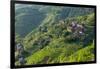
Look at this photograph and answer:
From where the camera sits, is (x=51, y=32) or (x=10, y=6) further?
(x=51, y=32)

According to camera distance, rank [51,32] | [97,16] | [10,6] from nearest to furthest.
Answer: [10,6] < [51,32] < [97,16]

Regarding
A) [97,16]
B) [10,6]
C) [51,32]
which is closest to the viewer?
[10,6]

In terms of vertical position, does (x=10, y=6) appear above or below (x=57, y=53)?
above

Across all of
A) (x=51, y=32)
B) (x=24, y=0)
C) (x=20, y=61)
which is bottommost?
(x=20, y=61)

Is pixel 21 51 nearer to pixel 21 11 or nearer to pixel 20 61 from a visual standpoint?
pixel 20 61

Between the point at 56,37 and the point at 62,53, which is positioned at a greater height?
the point at 56,37
